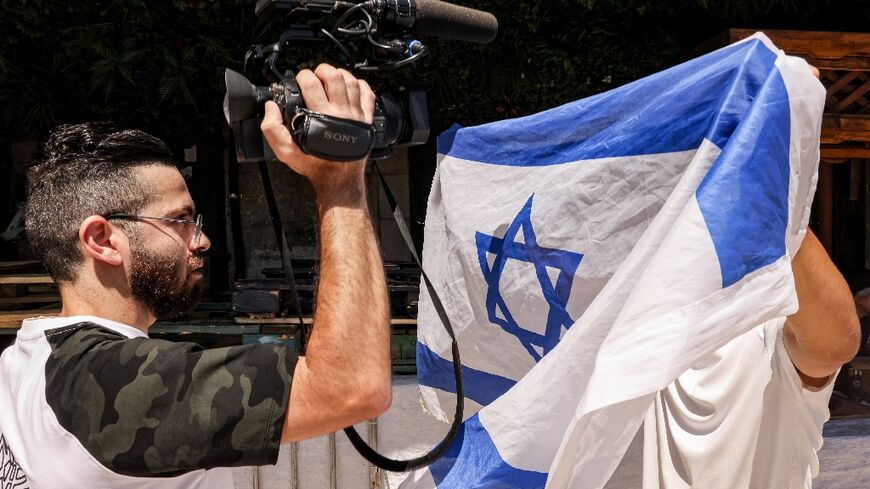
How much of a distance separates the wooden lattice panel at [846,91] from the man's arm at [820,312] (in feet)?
8.34

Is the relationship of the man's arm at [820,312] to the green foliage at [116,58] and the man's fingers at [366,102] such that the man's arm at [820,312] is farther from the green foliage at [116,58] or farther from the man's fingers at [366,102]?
the green foliage at [116,58]

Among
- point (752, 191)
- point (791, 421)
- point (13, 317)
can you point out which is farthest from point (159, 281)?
point (13, 317)

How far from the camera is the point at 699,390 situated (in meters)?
2.13

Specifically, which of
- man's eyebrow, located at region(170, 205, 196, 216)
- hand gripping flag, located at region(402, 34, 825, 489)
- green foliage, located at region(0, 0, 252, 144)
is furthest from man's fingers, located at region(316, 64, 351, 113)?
green foliage, located at region(0, 0, 252, 144)

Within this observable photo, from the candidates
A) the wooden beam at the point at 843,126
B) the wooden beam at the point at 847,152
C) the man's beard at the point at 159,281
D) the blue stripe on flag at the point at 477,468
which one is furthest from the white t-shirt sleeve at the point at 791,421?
the wooden beam at the point at 847,152

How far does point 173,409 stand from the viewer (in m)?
1.31

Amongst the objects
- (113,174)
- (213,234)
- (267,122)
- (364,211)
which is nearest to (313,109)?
(267,122)

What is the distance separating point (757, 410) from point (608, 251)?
594 mm

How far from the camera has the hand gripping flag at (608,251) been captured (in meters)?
1.58

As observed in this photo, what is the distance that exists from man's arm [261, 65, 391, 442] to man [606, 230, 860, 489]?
43.9 inches

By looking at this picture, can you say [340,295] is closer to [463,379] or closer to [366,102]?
[366,102]

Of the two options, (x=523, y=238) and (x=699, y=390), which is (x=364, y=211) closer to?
(x=523, y=238)

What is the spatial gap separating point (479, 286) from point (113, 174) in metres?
1.30

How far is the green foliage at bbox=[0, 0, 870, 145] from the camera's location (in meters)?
4.62
